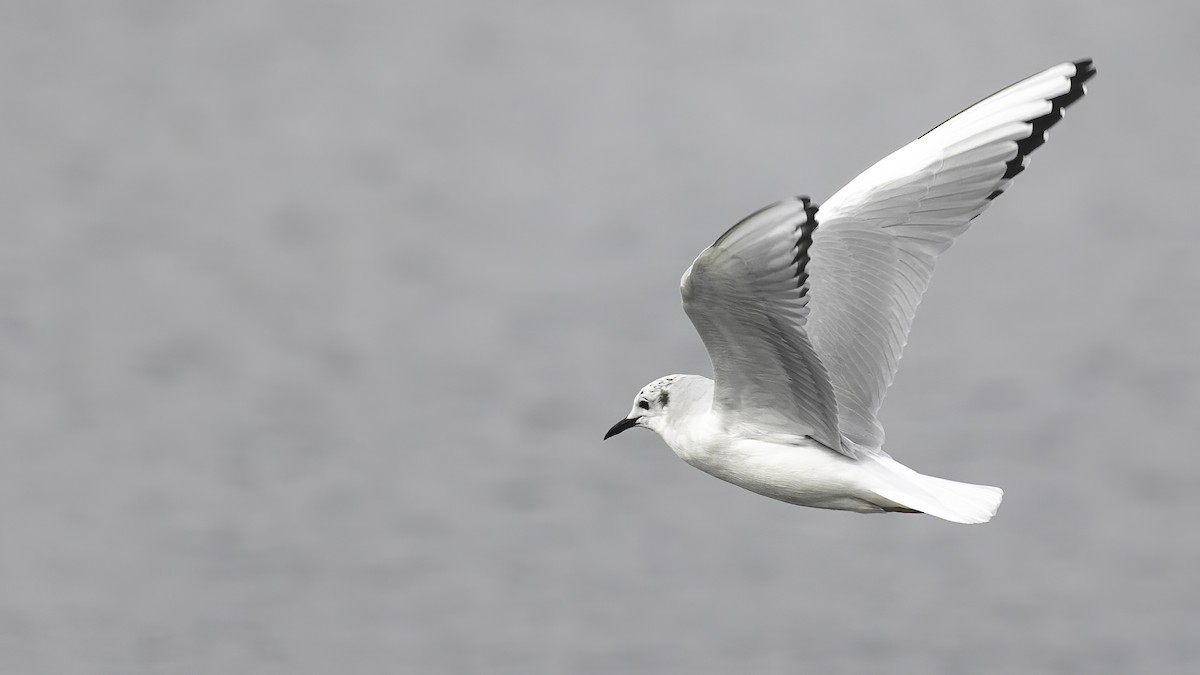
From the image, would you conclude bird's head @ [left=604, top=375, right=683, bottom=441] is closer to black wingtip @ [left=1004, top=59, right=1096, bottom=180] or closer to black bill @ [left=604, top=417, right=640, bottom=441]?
black bill @ [left=604, top=417, right=640, bottom=441]

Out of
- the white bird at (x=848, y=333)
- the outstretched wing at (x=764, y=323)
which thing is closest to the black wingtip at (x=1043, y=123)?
the white bird at (x=848, y=333)

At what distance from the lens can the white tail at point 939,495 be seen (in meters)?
4.23

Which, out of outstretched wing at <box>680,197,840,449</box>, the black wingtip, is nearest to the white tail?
outstretched wing at <box>680,197,840,449</box>

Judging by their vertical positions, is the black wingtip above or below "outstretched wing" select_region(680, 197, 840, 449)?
above

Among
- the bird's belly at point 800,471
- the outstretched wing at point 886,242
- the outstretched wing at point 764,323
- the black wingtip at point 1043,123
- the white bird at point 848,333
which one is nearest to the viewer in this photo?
the outstretched wing at point 764,323

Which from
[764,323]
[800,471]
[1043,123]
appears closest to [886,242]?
[1043,123]

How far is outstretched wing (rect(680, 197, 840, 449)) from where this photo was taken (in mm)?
3613

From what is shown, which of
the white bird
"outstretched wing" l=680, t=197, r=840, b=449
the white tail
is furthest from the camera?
the white tail

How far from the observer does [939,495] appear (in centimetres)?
438

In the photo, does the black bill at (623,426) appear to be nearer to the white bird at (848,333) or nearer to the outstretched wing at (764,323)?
the white bird at (848,333)

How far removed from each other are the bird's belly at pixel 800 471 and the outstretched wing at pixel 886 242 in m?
0.24

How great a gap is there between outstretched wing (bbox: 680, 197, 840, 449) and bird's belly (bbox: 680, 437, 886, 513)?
0.05 m

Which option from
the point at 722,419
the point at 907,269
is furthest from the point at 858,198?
the point at 722,419

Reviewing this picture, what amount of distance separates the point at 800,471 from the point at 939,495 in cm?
39
